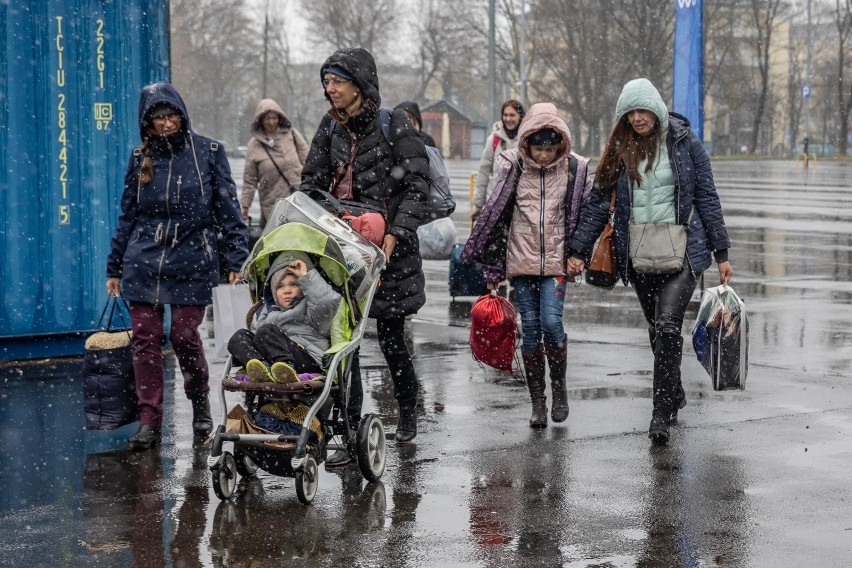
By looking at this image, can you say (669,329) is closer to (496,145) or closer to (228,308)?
(228,308)

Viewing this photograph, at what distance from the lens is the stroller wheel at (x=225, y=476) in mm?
5877

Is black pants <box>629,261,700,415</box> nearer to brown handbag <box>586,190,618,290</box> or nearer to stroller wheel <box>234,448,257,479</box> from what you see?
brown handbag <box>586,190,618,290</box>

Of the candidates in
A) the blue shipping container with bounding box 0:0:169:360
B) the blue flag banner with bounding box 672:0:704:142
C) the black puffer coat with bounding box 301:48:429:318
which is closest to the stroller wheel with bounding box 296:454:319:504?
the black puffer coat with bounding box 301:48:429:318

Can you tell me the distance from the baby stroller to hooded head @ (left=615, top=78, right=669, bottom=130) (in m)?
1.70

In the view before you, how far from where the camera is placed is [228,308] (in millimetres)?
7895

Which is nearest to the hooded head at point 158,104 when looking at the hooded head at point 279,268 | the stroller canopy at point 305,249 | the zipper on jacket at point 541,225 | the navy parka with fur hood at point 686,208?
the stroller canopy at point 305,249

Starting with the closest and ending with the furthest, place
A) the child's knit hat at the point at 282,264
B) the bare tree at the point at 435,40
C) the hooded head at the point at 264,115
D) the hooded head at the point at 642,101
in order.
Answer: the child's knit hat at the point at 282,264 < the hooded head at the point at 642,101 < the hooded head at the point at 264,115 < the bare tree at the point at 435,40

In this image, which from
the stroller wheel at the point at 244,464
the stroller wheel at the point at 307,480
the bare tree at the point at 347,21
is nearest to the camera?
the stroller wheel at the point at 307,480

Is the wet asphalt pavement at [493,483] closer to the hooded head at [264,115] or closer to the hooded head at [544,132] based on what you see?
the hooded head at [544,132]

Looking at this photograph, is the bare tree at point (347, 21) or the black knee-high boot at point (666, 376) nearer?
the black knee-high boot at point (666, 376)

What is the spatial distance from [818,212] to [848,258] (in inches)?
341

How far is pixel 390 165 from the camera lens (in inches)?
273

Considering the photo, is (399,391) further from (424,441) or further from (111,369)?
(111,369)

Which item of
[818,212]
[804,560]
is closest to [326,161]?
[804,560]
